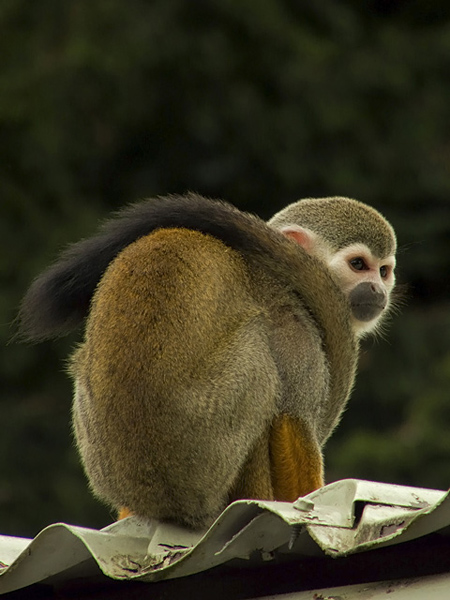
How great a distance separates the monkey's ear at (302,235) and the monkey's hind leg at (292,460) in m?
1.04

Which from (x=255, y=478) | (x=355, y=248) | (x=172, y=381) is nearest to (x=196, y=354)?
(x=172, y=381)

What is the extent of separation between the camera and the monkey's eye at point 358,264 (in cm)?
454

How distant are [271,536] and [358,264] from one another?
204 centimetres

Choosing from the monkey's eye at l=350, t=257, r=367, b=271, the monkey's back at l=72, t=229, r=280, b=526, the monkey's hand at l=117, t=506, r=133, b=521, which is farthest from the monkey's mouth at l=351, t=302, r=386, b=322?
the monkey's hand at l=117, t=506, r=133, b=521

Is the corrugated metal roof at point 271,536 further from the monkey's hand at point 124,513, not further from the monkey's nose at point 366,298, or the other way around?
the monkey's nose at point 366,298

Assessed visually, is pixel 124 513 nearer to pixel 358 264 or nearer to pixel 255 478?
pixel 255 478

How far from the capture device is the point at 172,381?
3494 millimetres

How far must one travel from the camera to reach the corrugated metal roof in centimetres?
254

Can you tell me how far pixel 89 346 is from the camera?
3746 mm

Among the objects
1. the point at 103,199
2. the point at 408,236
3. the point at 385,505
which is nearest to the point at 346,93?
the point at 408,236

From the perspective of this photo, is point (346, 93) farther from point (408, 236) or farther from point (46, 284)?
point (46, 284)

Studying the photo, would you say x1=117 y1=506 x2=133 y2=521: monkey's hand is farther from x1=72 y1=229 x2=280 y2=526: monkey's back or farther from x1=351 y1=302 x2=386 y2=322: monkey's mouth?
x1=351 y1=302 x2=386 y2=322: monkey's mouth

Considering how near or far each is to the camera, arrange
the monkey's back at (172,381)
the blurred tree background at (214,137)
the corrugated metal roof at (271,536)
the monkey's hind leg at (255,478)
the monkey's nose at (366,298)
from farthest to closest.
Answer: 1. the blurred tree background at (214,137)
2. the monkey's nose at (366,298)
3. the monkey's hind leg at (255,478)
4. the monkey's back at (172,381)
5. the corrugated metal roof at (271,536)

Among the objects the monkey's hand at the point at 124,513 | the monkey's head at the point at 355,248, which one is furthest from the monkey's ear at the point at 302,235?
the monkey's hand at the point at 124,513
